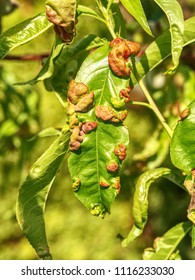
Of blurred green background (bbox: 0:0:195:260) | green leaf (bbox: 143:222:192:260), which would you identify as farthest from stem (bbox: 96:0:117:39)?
blurred green background (bbox: 0:0:195:260)

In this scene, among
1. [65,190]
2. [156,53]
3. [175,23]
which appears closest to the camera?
[175,23]

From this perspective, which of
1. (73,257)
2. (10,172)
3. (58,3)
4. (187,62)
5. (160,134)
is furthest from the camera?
(73,257)

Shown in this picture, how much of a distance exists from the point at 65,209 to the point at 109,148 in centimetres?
228

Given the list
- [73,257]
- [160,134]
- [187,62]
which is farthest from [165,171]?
[73,257]

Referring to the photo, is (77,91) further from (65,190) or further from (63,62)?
(65,190)

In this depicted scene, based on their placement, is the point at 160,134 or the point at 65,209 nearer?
the point at 160,134

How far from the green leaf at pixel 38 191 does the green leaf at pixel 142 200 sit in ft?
0.53

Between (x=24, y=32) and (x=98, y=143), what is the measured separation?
0.69 ft

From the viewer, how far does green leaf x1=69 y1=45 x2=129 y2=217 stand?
0.99 metres

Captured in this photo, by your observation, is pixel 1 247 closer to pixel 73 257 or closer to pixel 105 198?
pixel 73 257

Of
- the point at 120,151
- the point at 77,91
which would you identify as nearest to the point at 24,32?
the point at 77,91

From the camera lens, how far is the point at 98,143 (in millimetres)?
999

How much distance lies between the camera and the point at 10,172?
2539 millimetres

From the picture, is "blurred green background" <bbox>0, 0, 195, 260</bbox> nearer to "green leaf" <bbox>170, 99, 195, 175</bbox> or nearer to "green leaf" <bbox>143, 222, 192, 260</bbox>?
"green leaf" <bbox>143, 222, 192, 260</bbox>
